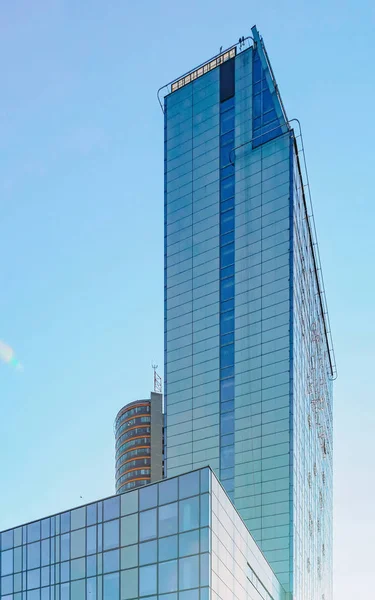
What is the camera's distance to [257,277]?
78438 millimetres

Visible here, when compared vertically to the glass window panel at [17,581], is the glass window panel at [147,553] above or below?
above

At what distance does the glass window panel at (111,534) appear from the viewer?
134 feet

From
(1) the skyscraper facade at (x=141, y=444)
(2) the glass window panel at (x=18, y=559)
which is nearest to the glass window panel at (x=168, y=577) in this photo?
(2) the glass window panel at (x=18, y=559)

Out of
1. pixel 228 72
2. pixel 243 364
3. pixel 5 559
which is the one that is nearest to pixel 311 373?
pixel 243 364

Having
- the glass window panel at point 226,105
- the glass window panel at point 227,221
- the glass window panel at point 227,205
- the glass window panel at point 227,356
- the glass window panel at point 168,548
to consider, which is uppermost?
the glass window panel at point 226,105

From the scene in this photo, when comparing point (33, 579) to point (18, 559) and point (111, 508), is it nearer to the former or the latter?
point (18, 559)

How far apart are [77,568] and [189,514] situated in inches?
391

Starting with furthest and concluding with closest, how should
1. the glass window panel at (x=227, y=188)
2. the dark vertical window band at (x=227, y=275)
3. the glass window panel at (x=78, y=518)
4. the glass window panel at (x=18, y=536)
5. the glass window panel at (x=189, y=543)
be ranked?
the glass window panel at (x=227, y=188)
the dark vertical window band at (x=227, y=275)
the glass window panel at (x=18, y=536)
the glass window panel at (x=78, y=518)
the glass window panel at (x=189, y=543)

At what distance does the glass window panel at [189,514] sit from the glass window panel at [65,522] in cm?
995

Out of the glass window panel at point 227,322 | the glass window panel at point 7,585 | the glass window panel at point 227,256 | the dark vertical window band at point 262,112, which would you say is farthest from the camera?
the dark vertical window band at point 262,112

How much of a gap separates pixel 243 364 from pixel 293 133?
2713cm

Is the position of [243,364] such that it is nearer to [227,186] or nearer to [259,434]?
[259,434]

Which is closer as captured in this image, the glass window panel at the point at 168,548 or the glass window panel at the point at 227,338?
the glass window panel at the point at 168,548

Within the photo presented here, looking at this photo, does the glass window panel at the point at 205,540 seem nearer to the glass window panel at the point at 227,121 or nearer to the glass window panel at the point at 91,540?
the glass window panel at the point at 91,540
